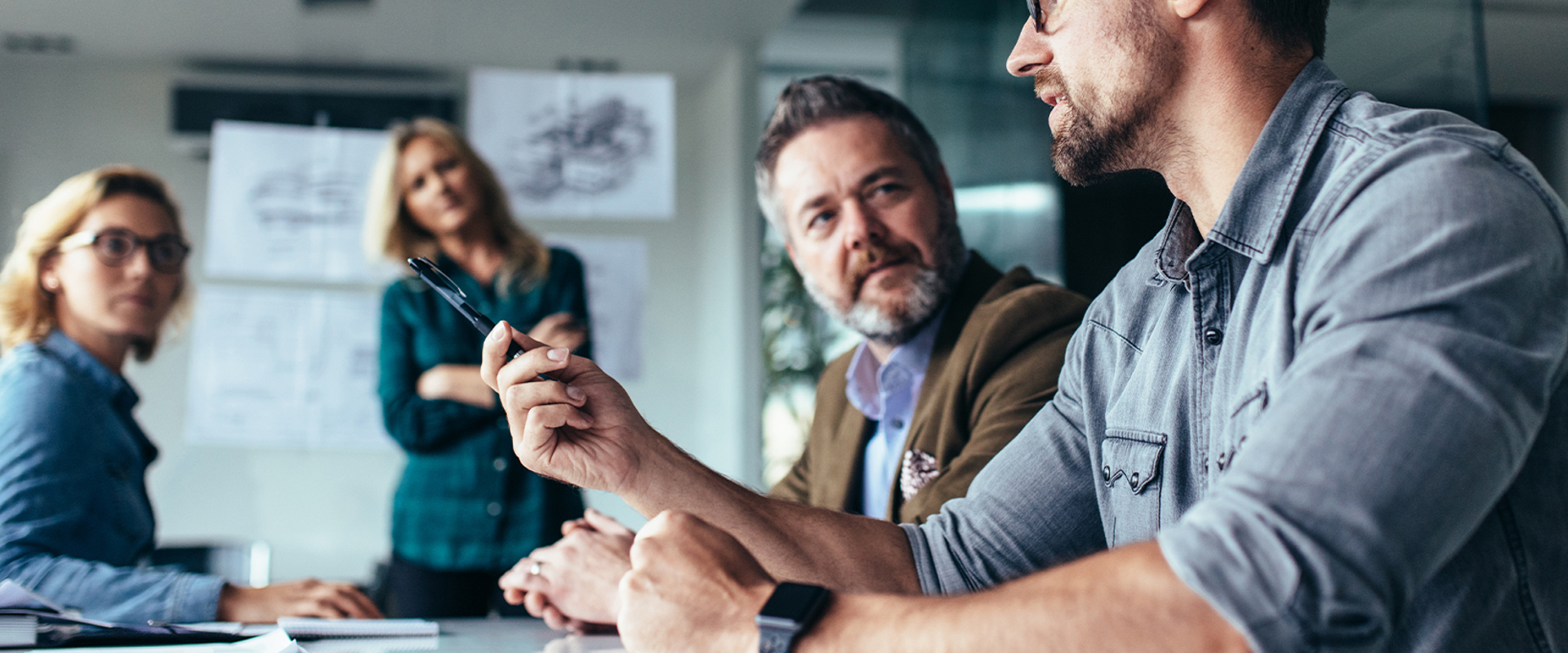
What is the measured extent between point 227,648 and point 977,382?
930 millimetres

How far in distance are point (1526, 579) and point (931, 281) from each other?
3.30ft

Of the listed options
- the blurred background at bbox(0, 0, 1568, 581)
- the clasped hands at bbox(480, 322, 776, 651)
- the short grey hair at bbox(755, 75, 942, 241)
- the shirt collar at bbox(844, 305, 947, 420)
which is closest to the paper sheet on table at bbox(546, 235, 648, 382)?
the blurred background at bbox(0, 0, 1568, 581)

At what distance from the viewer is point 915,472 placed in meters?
1.47

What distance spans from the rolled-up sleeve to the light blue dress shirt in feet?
3.14

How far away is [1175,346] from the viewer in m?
1.02

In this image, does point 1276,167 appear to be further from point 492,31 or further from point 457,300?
point 492,31

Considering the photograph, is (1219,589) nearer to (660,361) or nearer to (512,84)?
(660,361)

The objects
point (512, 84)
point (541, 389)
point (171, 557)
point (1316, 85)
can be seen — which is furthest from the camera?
point (512, 84)

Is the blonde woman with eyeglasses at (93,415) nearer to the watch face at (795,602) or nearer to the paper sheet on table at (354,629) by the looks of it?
the paper sheet on table at (354,629)

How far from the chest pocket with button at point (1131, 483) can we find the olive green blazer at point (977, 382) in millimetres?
252

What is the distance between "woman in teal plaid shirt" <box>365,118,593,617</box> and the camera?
2.46 metres

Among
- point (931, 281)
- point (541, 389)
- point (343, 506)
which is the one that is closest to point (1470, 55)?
point (931, 281)

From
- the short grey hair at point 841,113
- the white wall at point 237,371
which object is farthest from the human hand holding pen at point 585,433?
the white wall at point 237,371

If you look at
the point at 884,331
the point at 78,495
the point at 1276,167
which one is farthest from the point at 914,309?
the point at 78,495
